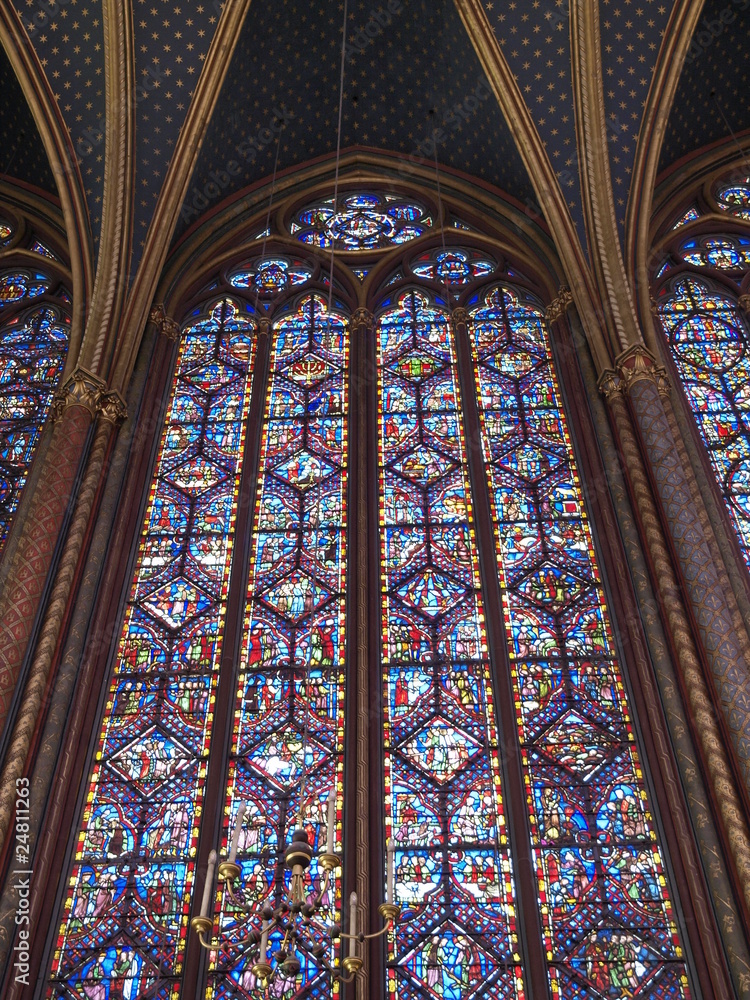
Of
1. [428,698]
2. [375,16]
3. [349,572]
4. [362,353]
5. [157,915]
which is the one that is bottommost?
[157,915]

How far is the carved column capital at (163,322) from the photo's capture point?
1311 cm

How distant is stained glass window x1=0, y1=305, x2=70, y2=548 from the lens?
11.6 meters

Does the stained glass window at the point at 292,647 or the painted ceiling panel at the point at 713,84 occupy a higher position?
the painted ceiling panel at the point at 713,84

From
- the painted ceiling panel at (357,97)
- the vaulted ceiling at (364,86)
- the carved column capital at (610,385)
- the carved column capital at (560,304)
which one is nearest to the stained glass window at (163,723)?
the vaulted ceiling at (364,86)

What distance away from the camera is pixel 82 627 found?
973 centimetres

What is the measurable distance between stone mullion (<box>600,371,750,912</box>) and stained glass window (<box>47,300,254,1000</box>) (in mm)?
3498

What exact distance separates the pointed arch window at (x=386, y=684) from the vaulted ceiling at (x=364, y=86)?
221 centimetres

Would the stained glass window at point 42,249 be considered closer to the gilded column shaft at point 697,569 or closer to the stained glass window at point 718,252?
the gilded column shaft at point 697,569

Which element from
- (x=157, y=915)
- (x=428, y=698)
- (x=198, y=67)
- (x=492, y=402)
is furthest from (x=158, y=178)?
(x=157, y=915)

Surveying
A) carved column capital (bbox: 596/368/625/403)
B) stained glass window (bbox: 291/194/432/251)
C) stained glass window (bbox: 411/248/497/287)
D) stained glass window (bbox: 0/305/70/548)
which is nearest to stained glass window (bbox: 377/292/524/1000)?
carved column capital (bbox: 596/368/625/403)

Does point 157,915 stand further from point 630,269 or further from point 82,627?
point 630,269

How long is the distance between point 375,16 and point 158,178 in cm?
340

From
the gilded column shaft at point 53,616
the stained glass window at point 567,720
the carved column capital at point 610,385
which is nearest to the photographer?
the stained glass window at point 567,720

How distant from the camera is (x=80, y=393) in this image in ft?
37.5
